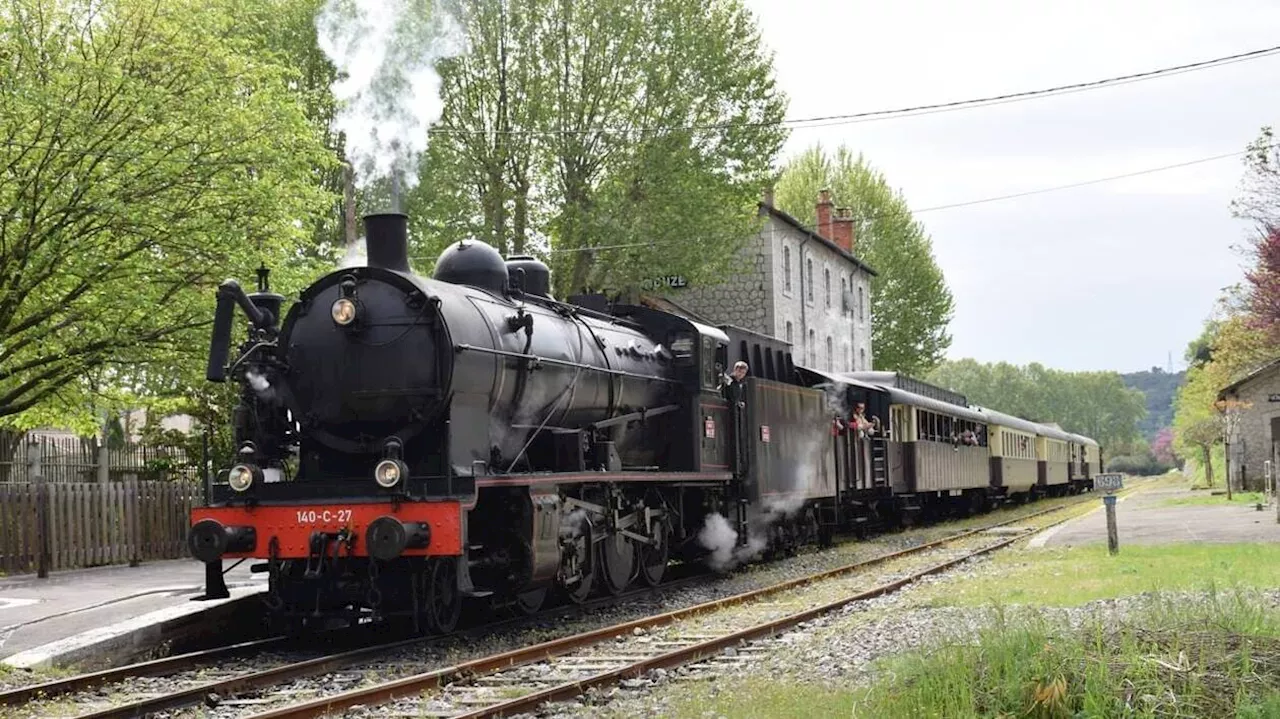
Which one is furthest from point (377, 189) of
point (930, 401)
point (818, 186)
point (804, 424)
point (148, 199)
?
point (818, 186)

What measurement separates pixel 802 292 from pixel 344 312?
36.8 meters

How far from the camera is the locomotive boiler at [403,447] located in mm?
10688

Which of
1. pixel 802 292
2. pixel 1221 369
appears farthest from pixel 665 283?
pixel 1221 369

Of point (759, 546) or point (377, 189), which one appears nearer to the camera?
point (377, 189)

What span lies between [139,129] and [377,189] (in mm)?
4455

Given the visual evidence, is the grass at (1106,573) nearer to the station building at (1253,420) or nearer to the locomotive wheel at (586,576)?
the locomotive wheel at (586,576)

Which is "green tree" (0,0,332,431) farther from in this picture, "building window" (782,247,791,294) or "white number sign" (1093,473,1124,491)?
"building window" (782,247,791,294)

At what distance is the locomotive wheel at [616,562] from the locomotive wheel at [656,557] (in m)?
0.65

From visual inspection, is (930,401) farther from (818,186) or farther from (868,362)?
(818,186)

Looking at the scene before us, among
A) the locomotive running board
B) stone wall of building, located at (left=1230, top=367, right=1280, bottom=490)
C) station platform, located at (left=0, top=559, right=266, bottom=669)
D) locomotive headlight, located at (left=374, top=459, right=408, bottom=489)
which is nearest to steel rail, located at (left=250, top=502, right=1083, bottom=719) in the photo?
the locomotive running board

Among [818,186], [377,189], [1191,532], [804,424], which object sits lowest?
[1191,532]

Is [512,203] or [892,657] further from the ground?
[512,203]

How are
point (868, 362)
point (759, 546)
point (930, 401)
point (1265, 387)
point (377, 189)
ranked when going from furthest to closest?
point (868, 362) < point (1265, 387) < point (930, 401) < point (759, 546) < point (377, 189)

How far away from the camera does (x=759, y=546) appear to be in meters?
18.5
